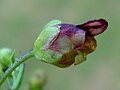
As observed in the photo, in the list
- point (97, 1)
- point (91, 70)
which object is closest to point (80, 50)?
point (91, 70)

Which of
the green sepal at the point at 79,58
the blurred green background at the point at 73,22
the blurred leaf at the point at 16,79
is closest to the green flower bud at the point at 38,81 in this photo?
the blurred leaf at the point at 16,79

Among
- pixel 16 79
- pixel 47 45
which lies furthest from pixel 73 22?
pixel 47 45

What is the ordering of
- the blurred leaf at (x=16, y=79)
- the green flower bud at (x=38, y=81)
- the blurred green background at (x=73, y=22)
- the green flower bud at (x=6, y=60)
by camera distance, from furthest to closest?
1. the blurred green background at (x=73, y=22)
2. the green flower bud at (x=38, y=81)
3. the green flower bud at (x=6, y=60)
4. the blurred leaf at (x=16, y=79)

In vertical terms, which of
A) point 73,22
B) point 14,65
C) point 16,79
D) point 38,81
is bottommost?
point 73,22

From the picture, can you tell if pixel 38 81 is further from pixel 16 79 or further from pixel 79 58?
pixel 79 58

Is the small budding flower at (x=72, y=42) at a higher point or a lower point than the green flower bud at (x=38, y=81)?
higher

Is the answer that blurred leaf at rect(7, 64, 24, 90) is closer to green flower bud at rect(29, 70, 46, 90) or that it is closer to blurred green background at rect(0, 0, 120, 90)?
green flower bud at rect(29, 70, 46, 90)

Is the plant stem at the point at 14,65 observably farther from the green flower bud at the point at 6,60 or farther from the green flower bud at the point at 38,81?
the green flower bud at the point at 38,81
